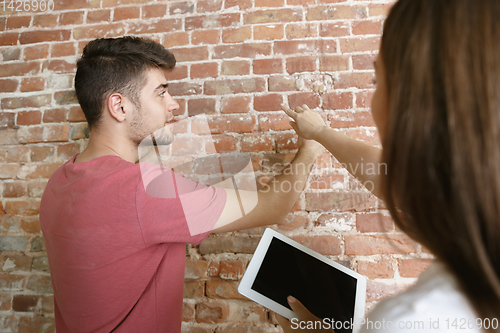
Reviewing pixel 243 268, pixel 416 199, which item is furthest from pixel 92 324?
pixel 416 199

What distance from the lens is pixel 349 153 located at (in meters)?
0.91

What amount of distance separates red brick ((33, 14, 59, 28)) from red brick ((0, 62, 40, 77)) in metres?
0.20

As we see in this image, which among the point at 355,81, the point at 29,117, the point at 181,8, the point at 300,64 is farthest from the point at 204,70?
the point at 29,117

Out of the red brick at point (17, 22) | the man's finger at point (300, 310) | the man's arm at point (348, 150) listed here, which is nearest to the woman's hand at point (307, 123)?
the man's arm at point (348, 150)

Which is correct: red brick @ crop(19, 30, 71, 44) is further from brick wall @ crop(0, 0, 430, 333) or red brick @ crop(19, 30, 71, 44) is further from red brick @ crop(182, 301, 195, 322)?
red brick @ crop(182, 301, 195, 322)

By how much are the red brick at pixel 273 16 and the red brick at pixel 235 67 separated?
0.19 meters

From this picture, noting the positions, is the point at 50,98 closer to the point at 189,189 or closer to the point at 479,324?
the point at 189,189

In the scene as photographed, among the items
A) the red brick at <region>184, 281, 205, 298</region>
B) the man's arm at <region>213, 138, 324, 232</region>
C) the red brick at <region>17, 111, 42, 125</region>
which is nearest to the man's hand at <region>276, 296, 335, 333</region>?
the man's arm at <region>213, 138, 324, 232</region>

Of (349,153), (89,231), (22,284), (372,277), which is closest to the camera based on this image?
(89,231)

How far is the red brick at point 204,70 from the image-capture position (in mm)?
1231

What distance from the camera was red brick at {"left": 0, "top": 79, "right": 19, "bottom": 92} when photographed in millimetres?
1343

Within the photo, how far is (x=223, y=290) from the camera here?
1144mm

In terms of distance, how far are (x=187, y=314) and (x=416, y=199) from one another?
1.05m

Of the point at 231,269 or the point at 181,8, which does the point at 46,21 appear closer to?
the point at 181,8
